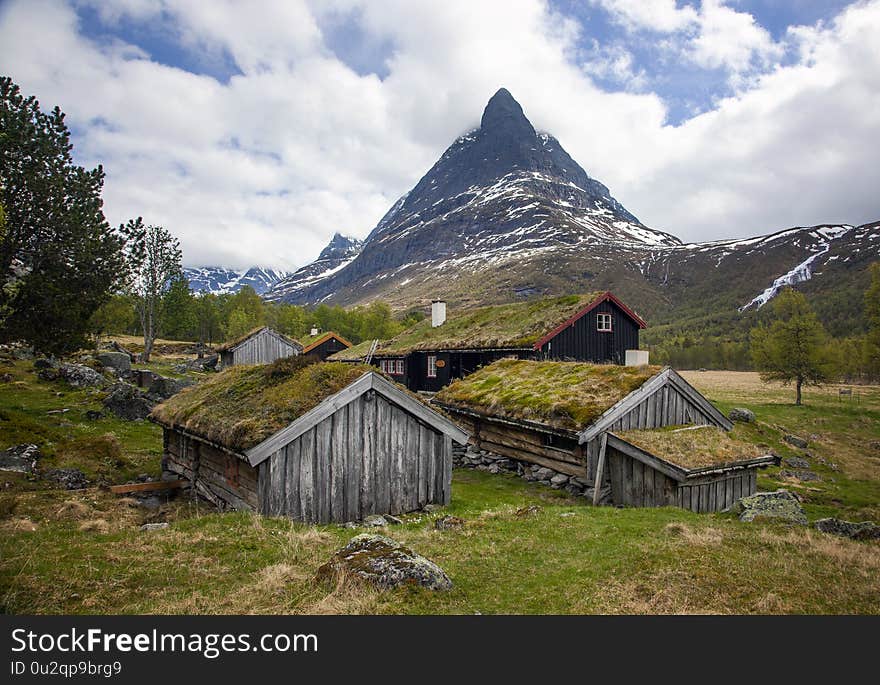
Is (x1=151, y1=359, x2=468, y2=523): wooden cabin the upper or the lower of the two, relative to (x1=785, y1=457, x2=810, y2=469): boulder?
upper

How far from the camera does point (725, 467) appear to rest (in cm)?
1545

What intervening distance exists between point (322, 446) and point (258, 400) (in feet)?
8.83

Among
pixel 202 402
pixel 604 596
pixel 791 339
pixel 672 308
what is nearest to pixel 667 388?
pixel 604 596

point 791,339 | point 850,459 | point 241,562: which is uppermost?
point 791,339

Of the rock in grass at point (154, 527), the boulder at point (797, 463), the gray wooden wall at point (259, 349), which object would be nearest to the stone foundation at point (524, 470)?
the rock in grass at point (154, 527)

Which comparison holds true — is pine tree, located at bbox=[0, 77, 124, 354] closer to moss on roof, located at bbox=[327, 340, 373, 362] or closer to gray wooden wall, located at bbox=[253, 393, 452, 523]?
gray wooden wall, located at bbox=[253, 393, 452, 523]

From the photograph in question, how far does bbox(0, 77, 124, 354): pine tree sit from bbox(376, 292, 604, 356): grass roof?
21521 mm

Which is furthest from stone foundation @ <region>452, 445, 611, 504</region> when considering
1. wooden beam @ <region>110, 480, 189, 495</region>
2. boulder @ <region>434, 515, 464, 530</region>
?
wooden beam @ <region>110, 480, 189, 495</region>

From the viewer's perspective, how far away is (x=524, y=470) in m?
20.2

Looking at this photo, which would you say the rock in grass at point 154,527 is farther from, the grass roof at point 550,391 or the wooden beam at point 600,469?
the wooden beam at point 600,469

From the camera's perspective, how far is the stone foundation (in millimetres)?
Result: 17345

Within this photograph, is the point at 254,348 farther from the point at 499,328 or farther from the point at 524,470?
the point at 524,470
